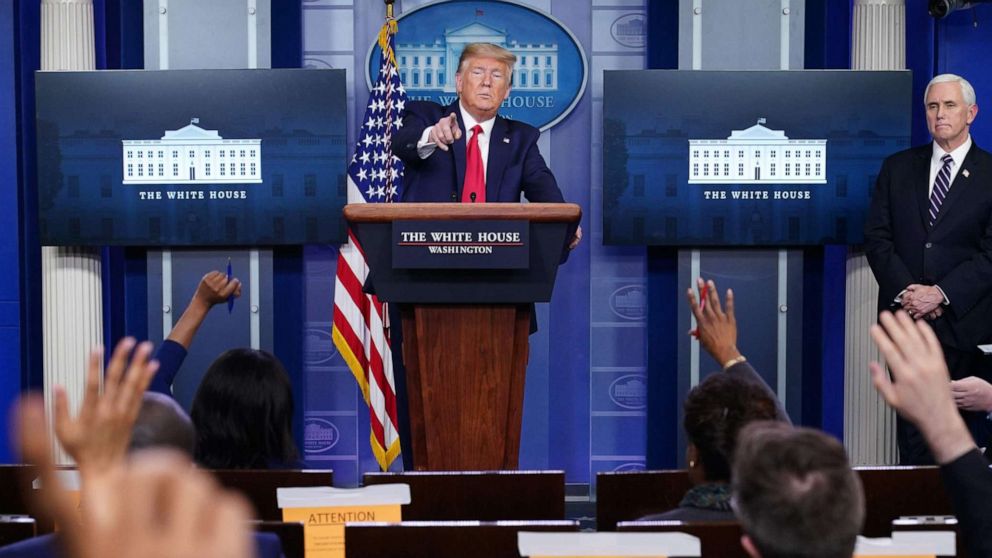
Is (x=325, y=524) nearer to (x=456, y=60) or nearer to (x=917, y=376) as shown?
(x=917, y=376)

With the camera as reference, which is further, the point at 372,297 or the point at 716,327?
the point at 372,297

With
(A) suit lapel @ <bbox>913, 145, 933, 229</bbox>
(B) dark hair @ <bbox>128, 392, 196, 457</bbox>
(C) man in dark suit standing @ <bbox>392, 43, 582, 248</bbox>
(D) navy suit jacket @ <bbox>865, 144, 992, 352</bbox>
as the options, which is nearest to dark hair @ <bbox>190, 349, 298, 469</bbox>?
(B) dark hair @ <bbox>128, 392, 196, 457</bbox>

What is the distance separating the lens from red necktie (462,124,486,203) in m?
4.03

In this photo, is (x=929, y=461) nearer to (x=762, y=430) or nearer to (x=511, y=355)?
(x=511, y=355)

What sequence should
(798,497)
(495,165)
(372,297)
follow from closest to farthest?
(798,497) → (495,165) → (372,297)

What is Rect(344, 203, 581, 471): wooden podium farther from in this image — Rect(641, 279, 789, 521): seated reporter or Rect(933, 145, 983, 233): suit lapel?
Rect(933, 145, 983, 233): suit lapel

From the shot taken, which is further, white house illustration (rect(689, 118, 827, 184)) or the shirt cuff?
white house illustration (rect(689, 118, 827, 184))

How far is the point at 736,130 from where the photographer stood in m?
5.47

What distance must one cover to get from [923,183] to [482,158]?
6.67 ft

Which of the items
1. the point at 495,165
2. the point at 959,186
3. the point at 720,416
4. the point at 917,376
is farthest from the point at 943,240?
the point at 917,376

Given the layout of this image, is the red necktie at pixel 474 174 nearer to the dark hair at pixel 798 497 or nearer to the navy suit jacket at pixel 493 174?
the navy suit jacket at pixel 493 174

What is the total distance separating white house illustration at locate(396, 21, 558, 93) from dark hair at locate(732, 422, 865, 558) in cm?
447

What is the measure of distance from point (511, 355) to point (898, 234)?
2.39 meters

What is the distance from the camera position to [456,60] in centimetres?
575
